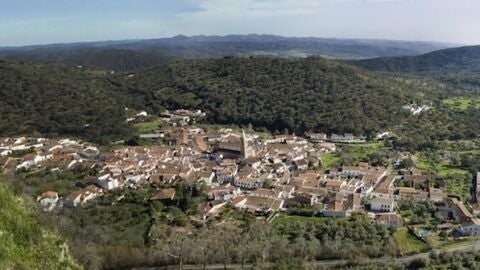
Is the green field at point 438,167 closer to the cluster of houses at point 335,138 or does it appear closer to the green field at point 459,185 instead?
the green field at point 459,185

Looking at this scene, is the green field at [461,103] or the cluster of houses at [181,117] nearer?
the cluster of houses at [181,117]

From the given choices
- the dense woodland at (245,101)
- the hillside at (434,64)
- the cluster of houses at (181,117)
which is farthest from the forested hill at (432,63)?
the cluster of houses at (181,117)

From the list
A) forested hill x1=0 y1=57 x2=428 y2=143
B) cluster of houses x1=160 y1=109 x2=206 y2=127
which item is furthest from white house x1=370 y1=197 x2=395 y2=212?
cluster of houses x1=160 y1=109 x2=206 y2=127

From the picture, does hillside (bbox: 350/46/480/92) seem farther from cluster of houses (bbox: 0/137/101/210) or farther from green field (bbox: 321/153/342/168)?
cluster of houses (bbox: 0/137/101/210)

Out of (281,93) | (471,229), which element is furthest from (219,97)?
(471,229)

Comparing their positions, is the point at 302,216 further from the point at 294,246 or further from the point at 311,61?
the point at 311,61

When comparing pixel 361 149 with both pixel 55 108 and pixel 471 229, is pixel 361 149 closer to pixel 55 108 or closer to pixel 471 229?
pixel 471 229

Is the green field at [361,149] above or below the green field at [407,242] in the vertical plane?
below
